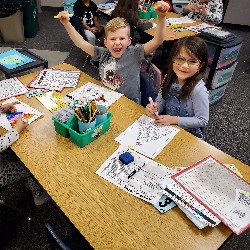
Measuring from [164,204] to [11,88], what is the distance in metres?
1.24

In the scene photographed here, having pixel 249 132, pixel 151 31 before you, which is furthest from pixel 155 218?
pixel 151 31

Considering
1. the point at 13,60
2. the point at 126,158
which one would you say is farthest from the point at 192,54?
the point at 13,60

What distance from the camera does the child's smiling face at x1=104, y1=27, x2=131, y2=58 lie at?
6.03 feet

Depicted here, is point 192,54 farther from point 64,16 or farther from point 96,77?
point 96,77

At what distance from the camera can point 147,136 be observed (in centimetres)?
146

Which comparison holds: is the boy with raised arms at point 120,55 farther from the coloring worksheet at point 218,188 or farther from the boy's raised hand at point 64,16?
the coloring worksheet at point 218,188

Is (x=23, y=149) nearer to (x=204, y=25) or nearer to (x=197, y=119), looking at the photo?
(x=197, y=119)

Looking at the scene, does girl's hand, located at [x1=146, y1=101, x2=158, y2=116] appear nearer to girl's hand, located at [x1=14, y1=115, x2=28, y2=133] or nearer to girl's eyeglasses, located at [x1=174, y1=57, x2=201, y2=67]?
girl's eyeglasses, located at [x1=174, y1=57, x2=201, y2=67]

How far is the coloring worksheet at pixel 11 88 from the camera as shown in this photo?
5.69 ft

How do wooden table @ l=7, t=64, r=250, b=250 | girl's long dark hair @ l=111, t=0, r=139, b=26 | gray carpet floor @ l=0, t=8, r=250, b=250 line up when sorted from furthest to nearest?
girl's long dark hair @ l=111, t=0, r=139, b=26 < gray carpet floor @ l=0, t=8, r=250, b=250 < wooden table @ l=7, t=64, r=250, b=250

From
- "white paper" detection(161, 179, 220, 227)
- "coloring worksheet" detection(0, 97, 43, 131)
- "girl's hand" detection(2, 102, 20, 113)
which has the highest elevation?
"white paper" detection(161, 179, 220, 227)

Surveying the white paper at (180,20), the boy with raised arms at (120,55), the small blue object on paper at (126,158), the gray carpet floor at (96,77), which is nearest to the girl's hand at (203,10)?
the white paper at (180,20)

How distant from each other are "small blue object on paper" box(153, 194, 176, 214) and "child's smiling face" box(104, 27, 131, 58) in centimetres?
110

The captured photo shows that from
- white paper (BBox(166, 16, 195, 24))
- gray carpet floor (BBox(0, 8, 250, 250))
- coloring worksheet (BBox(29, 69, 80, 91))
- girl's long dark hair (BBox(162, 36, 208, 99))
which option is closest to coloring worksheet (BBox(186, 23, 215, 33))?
white paper (BBox(166, 16, 195, 24))
